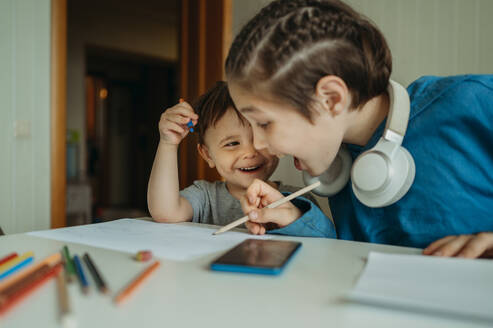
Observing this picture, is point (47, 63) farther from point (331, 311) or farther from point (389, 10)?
point (331, 311)

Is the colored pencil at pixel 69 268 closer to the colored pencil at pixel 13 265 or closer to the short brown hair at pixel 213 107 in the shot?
the colored pencil at pixel 13 265

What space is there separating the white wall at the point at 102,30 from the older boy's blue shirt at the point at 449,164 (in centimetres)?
414

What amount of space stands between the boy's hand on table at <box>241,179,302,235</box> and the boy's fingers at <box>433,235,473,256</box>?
0.98 ft

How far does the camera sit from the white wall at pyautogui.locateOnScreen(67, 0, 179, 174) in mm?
4559

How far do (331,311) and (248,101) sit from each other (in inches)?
18.1

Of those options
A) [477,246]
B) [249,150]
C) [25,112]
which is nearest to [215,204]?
[249,150]

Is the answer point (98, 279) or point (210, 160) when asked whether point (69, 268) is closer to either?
point (98, 279)

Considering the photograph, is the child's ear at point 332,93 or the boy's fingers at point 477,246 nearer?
the boy's fingers at point 477,246

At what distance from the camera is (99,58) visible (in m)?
6.76

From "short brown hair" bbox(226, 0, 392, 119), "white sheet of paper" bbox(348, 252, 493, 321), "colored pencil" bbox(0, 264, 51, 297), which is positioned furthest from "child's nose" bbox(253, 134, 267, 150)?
"colored pencil" bbox(0, 264, 51, 297)

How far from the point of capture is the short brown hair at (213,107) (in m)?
1.07

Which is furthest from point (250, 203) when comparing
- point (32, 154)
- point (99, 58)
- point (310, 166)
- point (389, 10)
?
point (99, 58)

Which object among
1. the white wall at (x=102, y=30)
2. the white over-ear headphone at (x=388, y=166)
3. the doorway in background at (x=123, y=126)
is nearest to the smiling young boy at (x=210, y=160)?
the white over-ear headphone at (x=388, y=166)

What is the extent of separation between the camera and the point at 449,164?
0.73 meters
